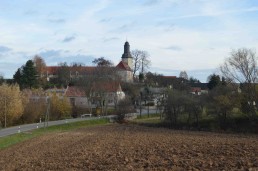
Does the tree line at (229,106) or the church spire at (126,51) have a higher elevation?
the church spire at (126,51)

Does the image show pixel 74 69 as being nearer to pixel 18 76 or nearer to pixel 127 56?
pixel 127 56

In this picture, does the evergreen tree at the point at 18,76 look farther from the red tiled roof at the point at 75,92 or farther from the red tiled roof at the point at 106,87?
the red tiled roof at the point at 106,87

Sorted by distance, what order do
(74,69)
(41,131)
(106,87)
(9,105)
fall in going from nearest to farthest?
(41,131) → (9,105) → (106,87) → (74,69)

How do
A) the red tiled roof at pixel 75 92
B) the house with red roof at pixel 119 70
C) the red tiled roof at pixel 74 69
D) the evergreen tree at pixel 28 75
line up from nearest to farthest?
1. the red tiled roof at pixel 75 92
2. the evergreen tree at pixel 28 75
3. the house with red roof at pixel 119 70
4. the red tiled roof at pixel 74 69

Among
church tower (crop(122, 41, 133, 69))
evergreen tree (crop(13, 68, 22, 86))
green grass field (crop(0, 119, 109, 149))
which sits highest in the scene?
church tower (crop(122, 41, 133, 69))

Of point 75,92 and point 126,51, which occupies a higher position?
point 126,51

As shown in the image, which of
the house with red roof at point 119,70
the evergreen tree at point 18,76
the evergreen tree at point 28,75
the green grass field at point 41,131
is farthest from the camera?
the house with red roof at point 119,70

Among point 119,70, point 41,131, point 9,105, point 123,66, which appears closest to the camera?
point 41,131

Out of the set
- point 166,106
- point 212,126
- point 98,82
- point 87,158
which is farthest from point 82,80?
point 87,158

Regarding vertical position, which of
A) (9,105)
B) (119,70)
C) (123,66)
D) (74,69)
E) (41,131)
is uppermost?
(123,66)

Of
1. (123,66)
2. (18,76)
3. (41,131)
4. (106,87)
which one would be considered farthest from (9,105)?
(123,66)

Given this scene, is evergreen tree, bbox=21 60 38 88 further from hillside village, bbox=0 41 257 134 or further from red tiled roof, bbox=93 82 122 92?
red tiled roof, bbox=93 82 122 92

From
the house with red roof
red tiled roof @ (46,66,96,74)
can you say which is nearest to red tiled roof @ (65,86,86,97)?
the house with red roof

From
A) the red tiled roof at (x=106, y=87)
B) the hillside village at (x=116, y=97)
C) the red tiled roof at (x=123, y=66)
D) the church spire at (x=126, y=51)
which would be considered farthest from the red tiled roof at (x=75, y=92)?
the church spire at (x=126, y=51)
